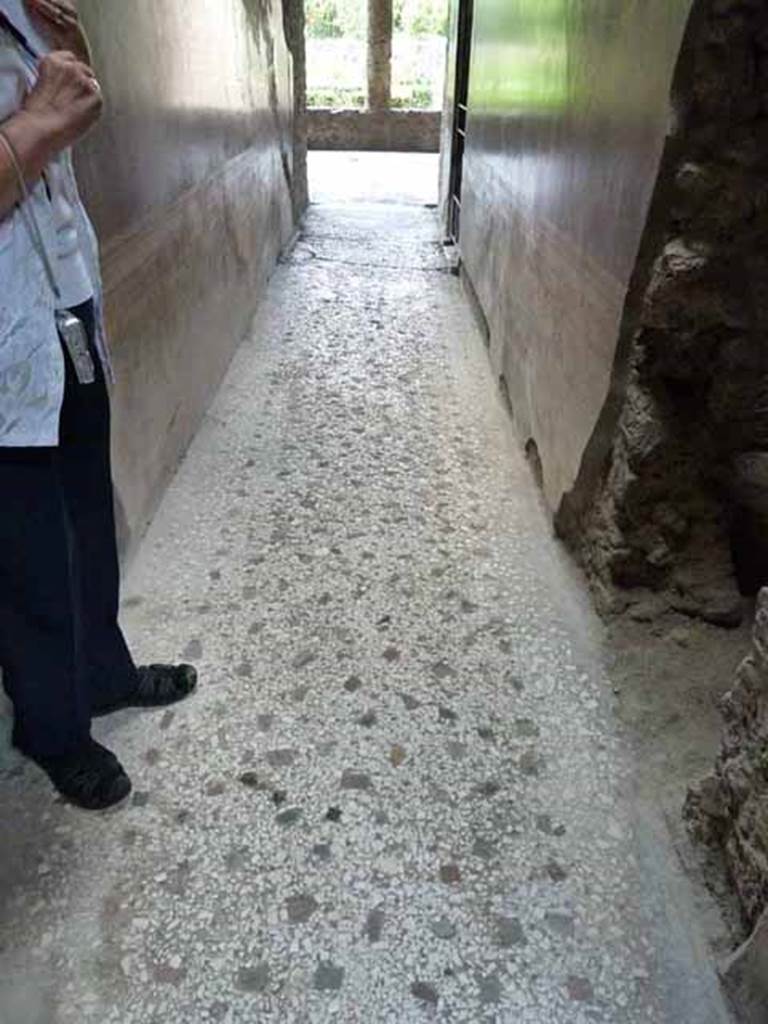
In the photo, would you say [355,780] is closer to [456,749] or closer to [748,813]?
[456,749]

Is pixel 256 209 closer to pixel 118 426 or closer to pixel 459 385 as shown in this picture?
pixel 459 385

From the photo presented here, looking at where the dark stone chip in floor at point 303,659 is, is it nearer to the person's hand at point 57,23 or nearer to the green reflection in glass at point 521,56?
the person's hand at point 57,23

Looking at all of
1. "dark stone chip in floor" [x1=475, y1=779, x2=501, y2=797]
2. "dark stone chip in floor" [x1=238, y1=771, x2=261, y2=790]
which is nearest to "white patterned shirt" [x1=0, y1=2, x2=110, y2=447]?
"dark stone chip in floor" [x1=238, y1=771, x2=261, y2=790]

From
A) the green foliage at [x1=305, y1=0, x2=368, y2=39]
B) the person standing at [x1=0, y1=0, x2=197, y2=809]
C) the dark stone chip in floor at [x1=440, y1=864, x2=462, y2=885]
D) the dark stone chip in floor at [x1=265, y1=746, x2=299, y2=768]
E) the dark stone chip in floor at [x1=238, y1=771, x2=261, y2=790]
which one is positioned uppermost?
the green foliage at [x1=305, y1=0, x2=368, y2=39]

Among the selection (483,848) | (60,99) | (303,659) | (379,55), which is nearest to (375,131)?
(379,55)

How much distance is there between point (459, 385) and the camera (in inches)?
120

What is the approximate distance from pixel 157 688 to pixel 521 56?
2.38 metres

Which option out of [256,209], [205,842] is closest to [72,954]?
[205,842]

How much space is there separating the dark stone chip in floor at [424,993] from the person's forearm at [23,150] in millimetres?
1088

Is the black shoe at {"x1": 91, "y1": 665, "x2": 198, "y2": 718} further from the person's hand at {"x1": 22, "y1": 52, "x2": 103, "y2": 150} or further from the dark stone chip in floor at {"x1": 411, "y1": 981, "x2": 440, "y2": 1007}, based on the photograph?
the person's hand at {"x1": 22, "y1": 52, "x2": 103, "y2": 150}

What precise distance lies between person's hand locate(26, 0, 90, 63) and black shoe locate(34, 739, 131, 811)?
1.02m

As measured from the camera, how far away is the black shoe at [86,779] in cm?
124

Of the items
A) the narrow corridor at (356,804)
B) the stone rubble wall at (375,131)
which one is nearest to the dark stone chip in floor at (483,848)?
the narrow corridor at (356,804)

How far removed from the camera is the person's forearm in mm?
849
